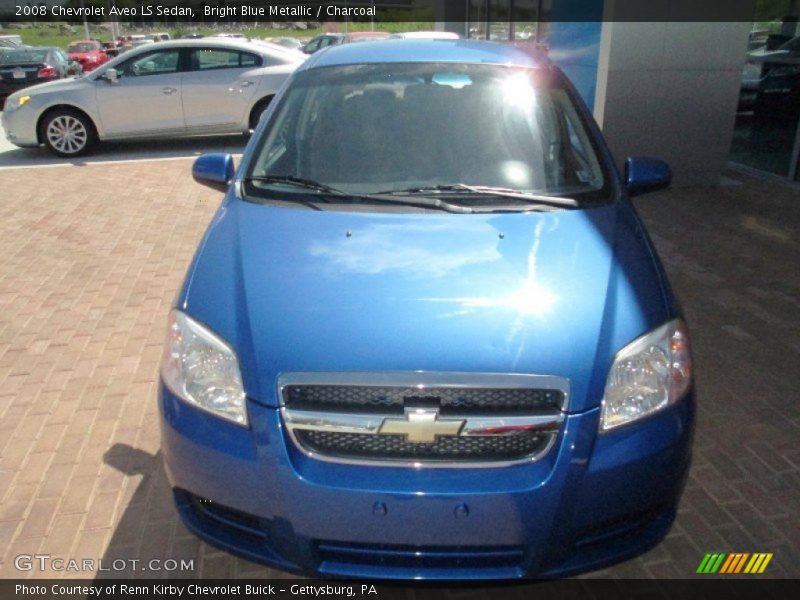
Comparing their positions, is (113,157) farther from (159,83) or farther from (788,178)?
(788,178)

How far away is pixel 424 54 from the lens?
3600 mm

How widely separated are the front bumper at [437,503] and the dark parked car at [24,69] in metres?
16.5

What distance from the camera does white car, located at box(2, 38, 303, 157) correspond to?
32.9 feet

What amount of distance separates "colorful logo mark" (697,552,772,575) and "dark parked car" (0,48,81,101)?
55.8ft

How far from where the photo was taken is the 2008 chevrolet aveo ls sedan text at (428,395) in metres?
1.96

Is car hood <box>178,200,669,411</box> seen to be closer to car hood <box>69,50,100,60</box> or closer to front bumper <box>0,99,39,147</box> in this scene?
front bumper <box>0,99,39,147</box>

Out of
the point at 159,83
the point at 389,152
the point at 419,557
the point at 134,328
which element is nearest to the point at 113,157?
the point at 159,83

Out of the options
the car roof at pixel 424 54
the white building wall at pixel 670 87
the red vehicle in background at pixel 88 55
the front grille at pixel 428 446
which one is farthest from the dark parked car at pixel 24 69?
the front grille at pixel 428 446

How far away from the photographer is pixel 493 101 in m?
3.29

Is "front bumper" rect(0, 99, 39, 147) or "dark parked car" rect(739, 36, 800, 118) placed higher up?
"dark parked car" rect(739, 36, 800, 118)

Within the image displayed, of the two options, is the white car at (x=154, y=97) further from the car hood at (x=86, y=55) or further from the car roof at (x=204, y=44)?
the car hood at (x=86, y=55)

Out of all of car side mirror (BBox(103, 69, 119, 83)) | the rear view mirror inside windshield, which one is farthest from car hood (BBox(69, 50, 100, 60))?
the rear view mirror inside windshield

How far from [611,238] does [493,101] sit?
105 centimetres

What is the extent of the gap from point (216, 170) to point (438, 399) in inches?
80.4
